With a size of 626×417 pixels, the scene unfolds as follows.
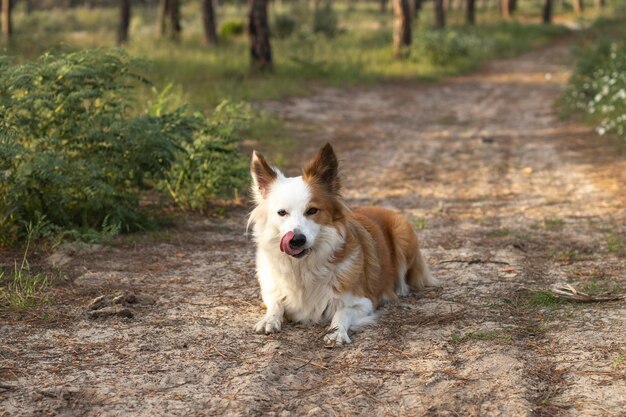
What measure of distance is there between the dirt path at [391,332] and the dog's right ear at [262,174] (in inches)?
37.9

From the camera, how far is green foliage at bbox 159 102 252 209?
30.3 feet

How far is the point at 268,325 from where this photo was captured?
5457 millimetres

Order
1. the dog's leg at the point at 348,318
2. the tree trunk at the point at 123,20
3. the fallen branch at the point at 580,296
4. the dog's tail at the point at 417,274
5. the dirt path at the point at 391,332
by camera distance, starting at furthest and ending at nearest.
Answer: the tree trunk at the point at 123,20 → the dog's tail at the point at 417,274 → the fallen branch at the point at 580,296 → the dog's leg at the point at 348,318 → the dirt path at the point at 391,332

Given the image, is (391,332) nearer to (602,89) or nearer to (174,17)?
(602,89)

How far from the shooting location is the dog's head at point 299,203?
5211mm

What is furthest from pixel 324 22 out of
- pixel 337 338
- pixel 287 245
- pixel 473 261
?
pixel 337 338

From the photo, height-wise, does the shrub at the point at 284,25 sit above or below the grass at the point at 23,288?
above

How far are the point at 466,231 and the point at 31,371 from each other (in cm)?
509

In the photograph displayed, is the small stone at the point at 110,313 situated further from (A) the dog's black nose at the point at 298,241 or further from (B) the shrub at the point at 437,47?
(B) the shrub at the point at 437,47

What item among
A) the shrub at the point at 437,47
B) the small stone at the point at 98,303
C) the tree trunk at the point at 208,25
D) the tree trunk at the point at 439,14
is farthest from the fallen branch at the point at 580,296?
the tree trunk at the point at 439,14

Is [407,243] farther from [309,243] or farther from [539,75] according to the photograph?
[539,75]

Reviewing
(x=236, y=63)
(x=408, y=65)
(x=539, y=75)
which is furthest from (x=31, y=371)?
(x=539, y=75)

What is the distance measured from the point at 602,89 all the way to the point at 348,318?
12.5 m

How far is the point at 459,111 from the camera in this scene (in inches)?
704
